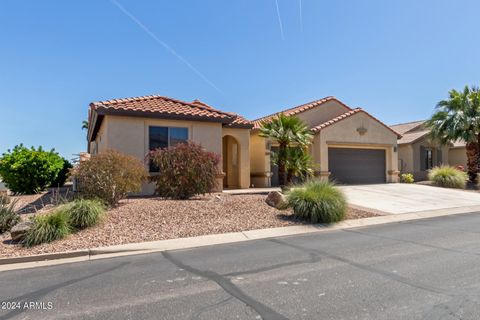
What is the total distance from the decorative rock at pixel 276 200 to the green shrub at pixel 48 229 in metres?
6.69

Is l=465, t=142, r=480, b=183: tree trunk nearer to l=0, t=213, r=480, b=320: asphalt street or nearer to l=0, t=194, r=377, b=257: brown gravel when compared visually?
l=0, t=194, r=377, b=257: brown gravel

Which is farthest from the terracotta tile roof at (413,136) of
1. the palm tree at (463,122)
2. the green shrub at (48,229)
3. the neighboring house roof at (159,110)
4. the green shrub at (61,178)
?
the green shrub at (48,229)

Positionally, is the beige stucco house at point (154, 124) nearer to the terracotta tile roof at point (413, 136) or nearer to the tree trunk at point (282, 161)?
the tree trunk at point (282, 161)

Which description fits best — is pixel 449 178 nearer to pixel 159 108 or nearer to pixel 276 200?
pixel 276 200

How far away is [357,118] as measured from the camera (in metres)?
22.1

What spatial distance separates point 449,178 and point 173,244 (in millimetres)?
20520

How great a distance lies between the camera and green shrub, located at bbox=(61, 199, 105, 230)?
28.2 ft

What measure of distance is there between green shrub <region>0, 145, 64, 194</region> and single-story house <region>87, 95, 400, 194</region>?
8.88 feet

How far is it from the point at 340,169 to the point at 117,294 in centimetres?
1930

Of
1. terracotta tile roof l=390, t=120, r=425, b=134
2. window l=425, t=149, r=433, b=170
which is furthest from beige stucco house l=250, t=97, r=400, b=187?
terracotta tile roof l=390, t=120, r=425, b=134

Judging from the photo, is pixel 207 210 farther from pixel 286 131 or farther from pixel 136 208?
pixel 286 131

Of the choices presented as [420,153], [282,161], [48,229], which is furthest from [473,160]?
[48,229]

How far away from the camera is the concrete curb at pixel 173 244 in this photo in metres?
6.63

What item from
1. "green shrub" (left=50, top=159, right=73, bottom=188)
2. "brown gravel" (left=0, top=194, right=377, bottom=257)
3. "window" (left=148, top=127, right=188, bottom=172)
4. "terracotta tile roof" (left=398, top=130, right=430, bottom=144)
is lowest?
"brown gravel" (left=0, top=194, right=377, bottom=257)
